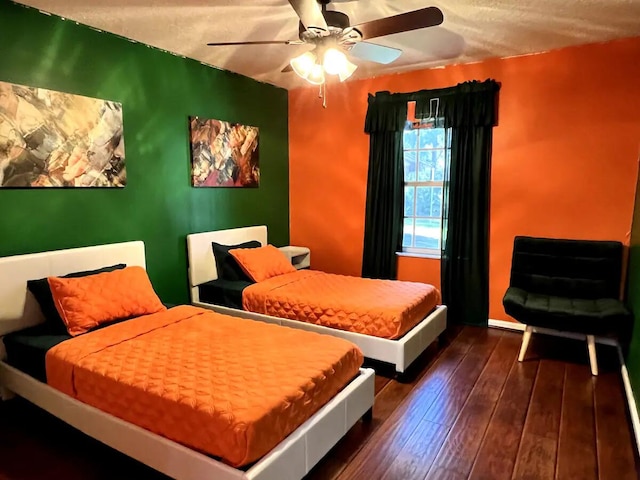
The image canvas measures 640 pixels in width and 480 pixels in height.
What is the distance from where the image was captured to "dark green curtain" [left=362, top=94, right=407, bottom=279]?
13.9 ft

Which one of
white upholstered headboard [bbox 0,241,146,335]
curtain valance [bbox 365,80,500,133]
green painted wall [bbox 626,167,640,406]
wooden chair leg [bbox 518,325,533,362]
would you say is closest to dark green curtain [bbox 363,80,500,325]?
curtain valance [bbox 365,80,500,133]

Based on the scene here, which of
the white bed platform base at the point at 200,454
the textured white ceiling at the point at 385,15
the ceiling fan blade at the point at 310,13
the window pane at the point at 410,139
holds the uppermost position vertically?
the textured white ceiling at the point at 385,15

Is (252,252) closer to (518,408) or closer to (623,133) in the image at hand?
(518,408)

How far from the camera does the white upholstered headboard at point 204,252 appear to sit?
12.4ft

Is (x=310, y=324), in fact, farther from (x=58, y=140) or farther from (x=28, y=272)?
(x=58, y=140)

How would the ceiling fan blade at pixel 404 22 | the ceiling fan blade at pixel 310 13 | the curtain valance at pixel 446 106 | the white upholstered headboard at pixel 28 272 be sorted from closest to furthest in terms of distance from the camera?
the ceiling fan blade at pixel 310 13 < the ceiling fan blade at pixel 404 22 < the white upholstered headboard at pixel 28 272 < the curtain valance at pixel 446 106

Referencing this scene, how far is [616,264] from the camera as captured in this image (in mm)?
3309

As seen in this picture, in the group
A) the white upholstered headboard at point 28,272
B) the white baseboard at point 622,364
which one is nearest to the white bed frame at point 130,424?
the white upholstered headboard at point 28,272

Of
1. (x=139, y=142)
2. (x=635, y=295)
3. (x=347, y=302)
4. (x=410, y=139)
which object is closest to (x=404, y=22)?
(x=347, y=302)

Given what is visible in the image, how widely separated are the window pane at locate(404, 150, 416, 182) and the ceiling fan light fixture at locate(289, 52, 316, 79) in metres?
1.92

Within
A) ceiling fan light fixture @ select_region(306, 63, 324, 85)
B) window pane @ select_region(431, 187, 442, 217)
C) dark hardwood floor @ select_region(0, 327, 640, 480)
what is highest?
ceiling fan light fixture @ select_region(306, 63, 324, 85)

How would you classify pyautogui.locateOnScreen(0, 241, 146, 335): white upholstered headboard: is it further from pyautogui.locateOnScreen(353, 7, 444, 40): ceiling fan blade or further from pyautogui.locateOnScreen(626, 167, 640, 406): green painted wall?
A: pyautogui.locateOnScreen(626, 167, 640, 406): green painted wall

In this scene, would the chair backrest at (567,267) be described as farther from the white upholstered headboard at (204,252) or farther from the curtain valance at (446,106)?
the white upholstered headboard at (204,252)

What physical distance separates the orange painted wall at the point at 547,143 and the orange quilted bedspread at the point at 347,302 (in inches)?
37.9
